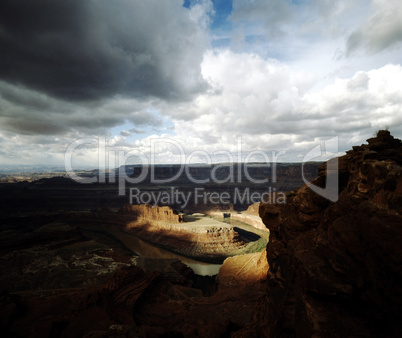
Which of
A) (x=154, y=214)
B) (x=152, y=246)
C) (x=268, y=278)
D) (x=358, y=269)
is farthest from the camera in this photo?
(x=154, y=214)

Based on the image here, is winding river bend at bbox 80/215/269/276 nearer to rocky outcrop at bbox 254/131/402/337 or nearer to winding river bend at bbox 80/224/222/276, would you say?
winding river bend at bbox 80/224/222/276

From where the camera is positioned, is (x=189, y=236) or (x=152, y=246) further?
(x=152, y=246)

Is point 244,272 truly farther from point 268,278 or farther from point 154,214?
point 154,214

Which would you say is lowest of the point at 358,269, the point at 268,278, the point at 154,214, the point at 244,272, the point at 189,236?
the point at 189,236

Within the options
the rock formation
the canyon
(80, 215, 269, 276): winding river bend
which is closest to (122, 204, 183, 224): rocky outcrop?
the rock formation

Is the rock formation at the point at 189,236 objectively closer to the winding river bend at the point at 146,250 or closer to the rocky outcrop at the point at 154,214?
the rocky outcrop at the point at 154,214

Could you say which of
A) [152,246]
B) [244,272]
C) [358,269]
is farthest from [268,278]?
[152,246]

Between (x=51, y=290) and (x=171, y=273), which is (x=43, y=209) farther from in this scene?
(x=171, y=273)

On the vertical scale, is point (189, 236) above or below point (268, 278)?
below
